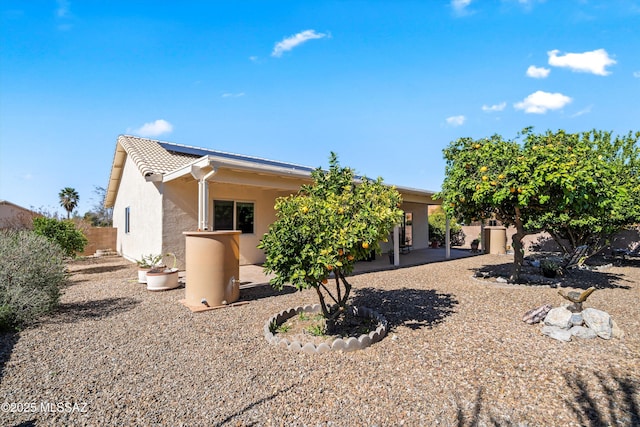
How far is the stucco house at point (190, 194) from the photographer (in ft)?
25.7

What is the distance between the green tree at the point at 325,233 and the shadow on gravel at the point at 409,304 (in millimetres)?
1769

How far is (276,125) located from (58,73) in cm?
667

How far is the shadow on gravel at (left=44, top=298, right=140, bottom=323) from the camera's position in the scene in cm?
549

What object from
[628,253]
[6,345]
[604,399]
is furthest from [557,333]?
[628,253]

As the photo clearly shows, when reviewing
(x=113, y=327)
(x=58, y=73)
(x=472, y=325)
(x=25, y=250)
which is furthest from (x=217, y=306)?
(x=58, y=73)

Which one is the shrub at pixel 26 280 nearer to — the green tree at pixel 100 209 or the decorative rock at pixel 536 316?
the decorative rock at pixel 536 316

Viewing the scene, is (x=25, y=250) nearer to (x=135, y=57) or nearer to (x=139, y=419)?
(x=139, y=419)

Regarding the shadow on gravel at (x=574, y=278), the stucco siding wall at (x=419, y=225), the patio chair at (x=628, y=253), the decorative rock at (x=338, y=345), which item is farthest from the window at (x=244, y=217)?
the patio chair at (x=628, y=253)

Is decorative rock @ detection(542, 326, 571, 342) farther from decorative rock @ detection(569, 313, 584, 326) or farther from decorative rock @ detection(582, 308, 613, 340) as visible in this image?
decorative rock @ detection(582, 308, 613, 340)

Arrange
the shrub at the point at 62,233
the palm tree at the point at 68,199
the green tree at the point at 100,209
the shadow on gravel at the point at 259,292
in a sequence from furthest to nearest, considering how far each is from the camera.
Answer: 1. the green tree at the point at 100,209
2. the palm tree at the point at 68,199
3. the shrub at the point at 62,233
4. the shadow on gravel at the point at 259,292

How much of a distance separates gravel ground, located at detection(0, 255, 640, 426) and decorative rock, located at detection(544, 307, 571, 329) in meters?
0.33

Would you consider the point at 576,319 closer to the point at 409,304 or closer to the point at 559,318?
the point at 559,318

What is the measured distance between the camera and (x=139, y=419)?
8.83 feet

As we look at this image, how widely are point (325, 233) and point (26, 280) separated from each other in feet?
17.9
